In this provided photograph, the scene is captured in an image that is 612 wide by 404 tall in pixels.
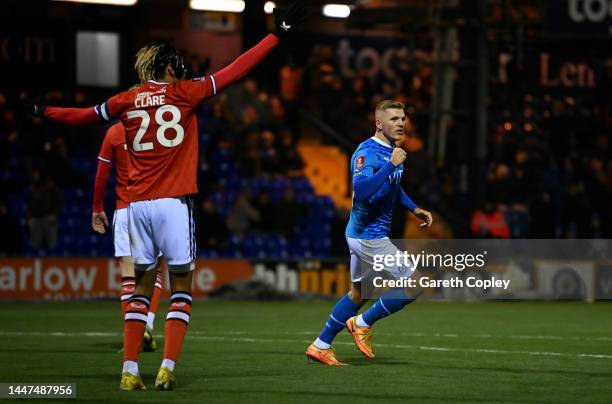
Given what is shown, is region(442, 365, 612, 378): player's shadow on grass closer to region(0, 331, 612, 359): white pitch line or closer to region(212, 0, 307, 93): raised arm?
region(0, 331, 612, 359): white pitch line

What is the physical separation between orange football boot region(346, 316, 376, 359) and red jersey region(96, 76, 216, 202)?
2877 millimetres

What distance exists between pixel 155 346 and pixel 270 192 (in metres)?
12.9

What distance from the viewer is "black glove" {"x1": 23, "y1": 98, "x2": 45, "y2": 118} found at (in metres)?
8.81

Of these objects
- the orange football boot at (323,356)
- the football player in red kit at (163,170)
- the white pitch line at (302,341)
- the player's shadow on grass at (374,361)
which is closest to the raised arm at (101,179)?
the white pitch line at (302,341)

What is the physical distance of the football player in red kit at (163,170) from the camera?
8.43 meters

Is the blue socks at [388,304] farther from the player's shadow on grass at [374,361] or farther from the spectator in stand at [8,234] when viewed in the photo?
the spectator in stand at [8,234]

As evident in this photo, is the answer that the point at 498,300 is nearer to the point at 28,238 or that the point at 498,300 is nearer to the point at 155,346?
the point at 28,238

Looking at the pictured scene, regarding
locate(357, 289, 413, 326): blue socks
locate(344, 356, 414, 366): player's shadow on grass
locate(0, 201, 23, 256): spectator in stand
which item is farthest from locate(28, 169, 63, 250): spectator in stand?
locate(357, 289, 413, 326): blue socks

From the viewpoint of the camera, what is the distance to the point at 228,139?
25.1 meters

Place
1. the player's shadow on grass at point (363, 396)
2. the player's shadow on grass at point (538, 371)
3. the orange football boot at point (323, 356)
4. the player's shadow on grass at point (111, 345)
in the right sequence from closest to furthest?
the player's shadow on grass at point (363, 396)
the player's shadow on grass at point (538, 371)
the orange football boot at point (323, 356)
the player's shadow on grass at point (111, 345)

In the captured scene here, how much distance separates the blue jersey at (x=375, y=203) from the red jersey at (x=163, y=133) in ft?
6.48

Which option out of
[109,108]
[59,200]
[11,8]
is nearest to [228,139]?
[59,200]

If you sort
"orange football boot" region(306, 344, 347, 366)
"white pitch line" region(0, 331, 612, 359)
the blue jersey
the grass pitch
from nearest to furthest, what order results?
the grass pitch, the blue jersey, "orange football boot" region(306, 344, 347, 366), "white pitch line" region(0, 331, 612, 359)

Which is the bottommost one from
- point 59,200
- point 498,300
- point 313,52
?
point 498,300
